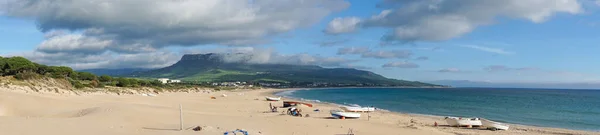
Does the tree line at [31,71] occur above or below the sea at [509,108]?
above

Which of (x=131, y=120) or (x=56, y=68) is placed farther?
(x=56, y=68)

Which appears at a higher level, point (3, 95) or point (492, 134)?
point (3, 95)

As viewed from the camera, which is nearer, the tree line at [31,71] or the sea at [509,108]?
the sea at [509,108]

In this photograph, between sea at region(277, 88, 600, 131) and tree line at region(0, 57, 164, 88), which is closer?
sea at region(277, 88, 600, 131)

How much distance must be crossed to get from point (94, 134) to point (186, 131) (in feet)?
11.0

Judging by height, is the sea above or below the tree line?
below

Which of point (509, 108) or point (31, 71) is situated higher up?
point (31, 71)

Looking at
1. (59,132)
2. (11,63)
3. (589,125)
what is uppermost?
(11,63)

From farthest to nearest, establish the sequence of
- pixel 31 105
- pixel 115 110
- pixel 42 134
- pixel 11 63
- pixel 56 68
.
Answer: pixel 56 68, pixel 11 63, pixel 31 105, pixel 115 110, pixel 42 134

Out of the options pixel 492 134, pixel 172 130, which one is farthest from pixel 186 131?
pixel 492 134

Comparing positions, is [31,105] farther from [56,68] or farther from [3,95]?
[56,68]

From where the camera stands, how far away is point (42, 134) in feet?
43.5

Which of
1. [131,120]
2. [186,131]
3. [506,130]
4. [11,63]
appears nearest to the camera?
[186,131]

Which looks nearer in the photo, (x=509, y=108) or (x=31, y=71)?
(x=509, y=108)
